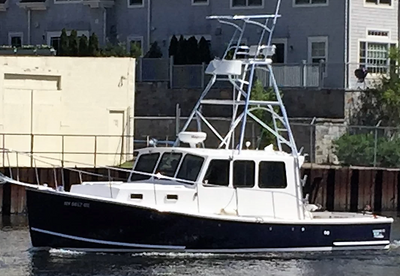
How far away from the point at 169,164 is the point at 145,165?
0.81 metres

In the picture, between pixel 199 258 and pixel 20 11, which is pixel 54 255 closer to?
pixel 199 258

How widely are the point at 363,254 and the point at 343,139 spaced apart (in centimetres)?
1548

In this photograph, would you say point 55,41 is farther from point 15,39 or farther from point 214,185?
point 214,185

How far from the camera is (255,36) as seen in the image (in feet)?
163

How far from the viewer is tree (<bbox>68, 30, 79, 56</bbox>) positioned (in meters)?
49.9

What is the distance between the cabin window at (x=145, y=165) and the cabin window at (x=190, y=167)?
89cm

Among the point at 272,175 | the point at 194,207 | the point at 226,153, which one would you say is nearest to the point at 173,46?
the point at 272,175

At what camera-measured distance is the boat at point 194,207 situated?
25.6 m

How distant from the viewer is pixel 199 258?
26.3 meters

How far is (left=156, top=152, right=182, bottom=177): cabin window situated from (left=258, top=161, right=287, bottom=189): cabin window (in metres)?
1.80

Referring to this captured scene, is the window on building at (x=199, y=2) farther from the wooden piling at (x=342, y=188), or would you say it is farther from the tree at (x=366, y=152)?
the wooden piling at (x=342, y=188)

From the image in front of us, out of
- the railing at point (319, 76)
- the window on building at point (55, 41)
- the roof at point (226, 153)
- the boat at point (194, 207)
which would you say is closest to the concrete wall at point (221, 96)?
the railing at point (319, 76)

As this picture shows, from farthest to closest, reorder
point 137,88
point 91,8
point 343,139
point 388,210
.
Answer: point 91,8 < point 137,88 < point 343,139 < point 388,210

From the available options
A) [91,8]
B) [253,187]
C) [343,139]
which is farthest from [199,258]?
[91,8]
